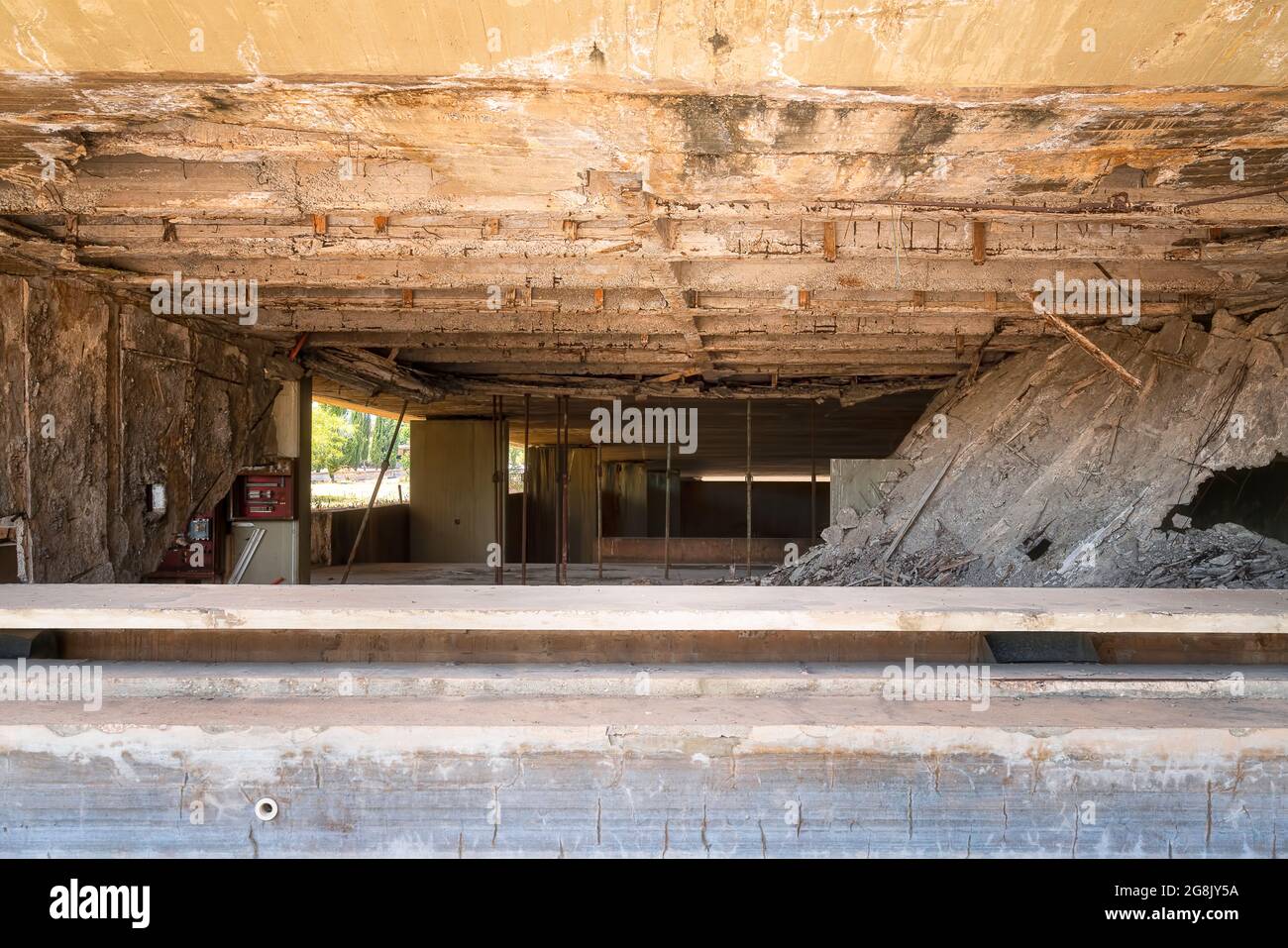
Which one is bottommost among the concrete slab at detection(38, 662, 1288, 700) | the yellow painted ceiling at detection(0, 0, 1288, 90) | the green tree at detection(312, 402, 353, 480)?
the concrete slab at detection(38, 662, 1288, 700)

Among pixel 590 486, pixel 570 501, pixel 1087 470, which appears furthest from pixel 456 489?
pixel 1087 470

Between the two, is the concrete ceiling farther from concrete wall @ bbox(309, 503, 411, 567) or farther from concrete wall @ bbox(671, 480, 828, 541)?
concrete wall @ bbox(671, 480, 828, 541)

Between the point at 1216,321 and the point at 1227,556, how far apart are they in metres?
2.35

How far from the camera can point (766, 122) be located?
3730 millimetres

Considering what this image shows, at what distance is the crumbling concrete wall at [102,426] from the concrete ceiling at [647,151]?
1.32 feet

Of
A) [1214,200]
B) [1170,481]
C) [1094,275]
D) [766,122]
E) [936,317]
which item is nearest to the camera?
[766,122]

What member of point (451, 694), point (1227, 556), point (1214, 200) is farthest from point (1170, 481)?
point (451, 694)

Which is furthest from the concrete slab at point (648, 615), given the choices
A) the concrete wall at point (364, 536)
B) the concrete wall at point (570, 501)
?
the concrete wall at point (570, 501)

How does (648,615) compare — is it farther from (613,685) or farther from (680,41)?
(680,41)

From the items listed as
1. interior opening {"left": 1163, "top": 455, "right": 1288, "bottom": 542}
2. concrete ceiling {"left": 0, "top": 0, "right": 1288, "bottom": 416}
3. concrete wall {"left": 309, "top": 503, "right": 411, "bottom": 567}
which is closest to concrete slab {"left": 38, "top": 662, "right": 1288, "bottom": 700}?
concrete ceiling {"left": 0, "top": 0, "right": 1288, "bottom": 416}

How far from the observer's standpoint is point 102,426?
23.0 feet

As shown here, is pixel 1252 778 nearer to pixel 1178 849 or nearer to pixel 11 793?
pixel 1178 849

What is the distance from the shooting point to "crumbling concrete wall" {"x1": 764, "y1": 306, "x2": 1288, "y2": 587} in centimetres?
720

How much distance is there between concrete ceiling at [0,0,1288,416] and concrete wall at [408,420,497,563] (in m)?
8.68
